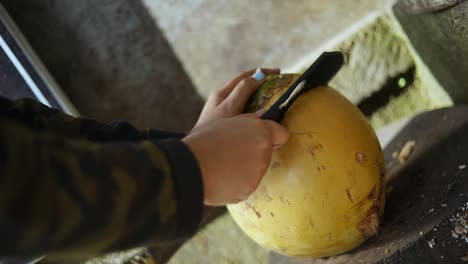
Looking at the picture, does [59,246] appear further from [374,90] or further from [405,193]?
[374,90]

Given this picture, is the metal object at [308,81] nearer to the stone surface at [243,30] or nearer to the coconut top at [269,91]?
the coconut top at [269,91]

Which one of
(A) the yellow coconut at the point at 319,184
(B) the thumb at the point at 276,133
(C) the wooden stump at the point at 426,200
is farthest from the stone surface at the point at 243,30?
(B) the thumb at the point at 276,133

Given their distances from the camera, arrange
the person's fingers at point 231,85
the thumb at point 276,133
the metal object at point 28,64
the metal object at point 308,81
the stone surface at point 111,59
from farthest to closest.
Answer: the stone surface at point 111,59 < the metal object at point 28,64 < the person's fingers at point 231,85 < the metal object at point 308,81 < the thumb at point 276,133

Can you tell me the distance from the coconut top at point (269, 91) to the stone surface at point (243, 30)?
0.80 m

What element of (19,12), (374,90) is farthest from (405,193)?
(19,12)

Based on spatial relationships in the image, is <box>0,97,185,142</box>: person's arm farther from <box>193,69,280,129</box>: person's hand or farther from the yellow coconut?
the yellow coconut

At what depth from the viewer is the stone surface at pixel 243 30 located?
201cm

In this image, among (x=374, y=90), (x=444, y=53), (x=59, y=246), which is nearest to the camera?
(x=59, y=246)

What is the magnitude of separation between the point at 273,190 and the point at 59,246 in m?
0.56

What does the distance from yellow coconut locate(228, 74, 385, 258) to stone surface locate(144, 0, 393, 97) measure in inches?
34.2

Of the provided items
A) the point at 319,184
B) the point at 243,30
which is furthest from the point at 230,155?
the point at 243,30

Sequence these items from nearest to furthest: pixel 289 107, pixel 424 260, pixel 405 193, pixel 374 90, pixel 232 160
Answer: pixel 232 160, pixel 424 260, pixel 289 107, pixel 405 193, pixel 374 90

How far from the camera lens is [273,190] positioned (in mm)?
1139

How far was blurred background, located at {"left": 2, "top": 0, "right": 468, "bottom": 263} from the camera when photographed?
2.00m
